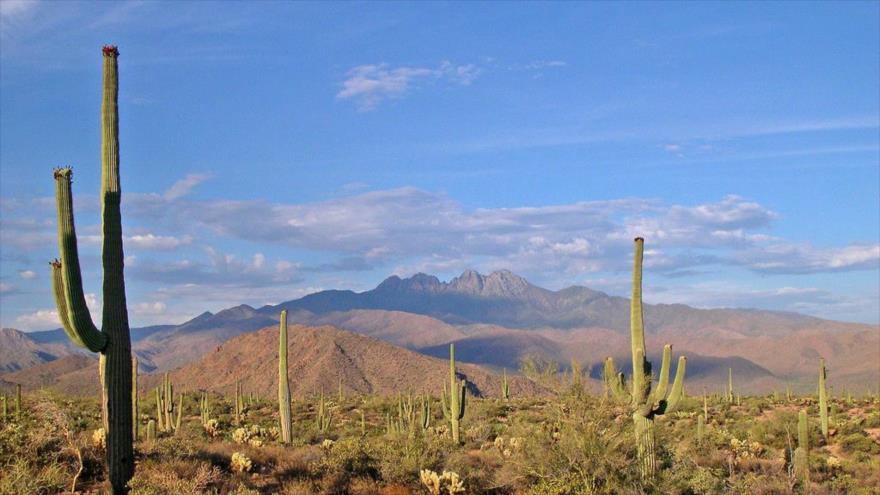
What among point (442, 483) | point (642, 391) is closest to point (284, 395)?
point (442, 483)

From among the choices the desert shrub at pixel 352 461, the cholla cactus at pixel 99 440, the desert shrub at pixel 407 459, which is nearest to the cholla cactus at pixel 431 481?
the desert shrub at pixel 407 459

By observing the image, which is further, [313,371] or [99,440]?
[313,371]

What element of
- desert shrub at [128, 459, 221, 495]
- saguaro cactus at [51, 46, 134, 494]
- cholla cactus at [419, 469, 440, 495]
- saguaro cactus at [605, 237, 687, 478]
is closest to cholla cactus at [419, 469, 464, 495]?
cholla cactus at [419, 469, 440, 495]

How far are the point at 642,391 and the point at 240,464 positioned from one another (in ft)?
27.8

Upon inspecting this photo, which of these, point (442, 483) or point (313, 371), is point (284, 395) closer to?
point (442, 483)

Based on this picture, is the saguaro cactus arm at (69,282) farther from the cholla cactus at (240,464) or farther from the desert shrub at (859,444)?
the desert shrub at (859,444)

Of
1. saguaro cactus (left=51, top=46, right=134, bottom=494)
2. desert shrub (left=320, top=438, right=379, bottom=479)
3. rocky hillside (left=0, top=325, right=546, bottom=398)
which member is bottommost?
rocky hillside (left=0, top=325, right=546, bottom=398)

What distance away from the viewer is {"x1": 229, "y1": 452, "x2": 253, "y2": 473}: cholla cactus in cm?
1454

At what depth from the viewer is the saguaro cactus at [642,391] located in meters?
16.0

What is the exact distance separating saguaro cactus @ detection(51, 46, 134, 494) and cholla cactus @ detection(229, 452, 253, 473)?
2620 millimetres

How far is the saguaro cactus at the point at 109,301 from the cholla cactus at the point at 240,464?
8.60 feet

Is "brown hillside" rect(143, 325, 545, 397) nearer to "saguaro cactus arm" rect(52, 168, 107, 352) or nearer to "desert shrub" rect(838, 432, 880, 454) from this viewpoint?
"desert shrub" rect(838, 432, 880, 454)

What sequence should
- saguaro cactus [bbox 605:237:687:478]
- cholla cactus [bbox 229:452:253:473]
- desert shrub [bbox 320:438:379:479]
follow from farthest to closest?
saguaro cactus [bbox 605:237:687:478] → desert shrub [bbox 320:438:379:479] → cholla cactus [bbox 229:452:253:473]

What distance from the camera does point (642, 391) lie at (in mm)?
16969
